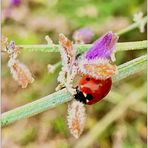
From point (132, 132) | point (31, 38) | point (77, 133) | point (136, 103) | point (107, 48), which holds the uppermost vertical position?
point (107, 48)

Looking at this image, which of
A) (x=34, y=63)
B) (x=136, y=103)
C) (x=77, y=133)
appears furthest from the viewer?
(x=34, y=63)

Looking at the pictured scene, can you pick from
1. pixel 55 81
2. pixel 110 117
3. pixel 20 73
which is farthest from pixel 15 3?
pixel 20 73

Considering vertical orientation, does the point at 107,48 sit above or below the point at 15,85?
above

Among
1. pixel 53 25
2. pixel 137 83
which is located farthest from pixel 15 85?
pixel 137 83

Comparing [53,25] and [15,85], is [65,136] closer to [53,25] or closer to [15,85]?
[15,85]

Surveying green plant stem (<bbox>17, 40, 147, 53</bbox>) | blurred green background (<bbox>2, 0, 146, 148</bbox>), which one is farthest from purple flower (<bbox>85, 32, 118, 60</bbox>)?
blurred green background (<bbox>2, 0, 146, 148</bbox>)

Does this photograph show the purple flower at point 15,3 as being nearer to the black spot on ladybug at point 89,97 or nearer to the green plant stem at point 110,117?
the green plant stem at point 110,117

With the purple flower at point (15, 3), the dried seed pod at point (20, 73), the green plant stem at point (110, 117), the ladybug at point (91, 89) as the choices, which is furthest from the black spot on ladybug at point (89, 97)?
the purple flower at point (15, 3)
